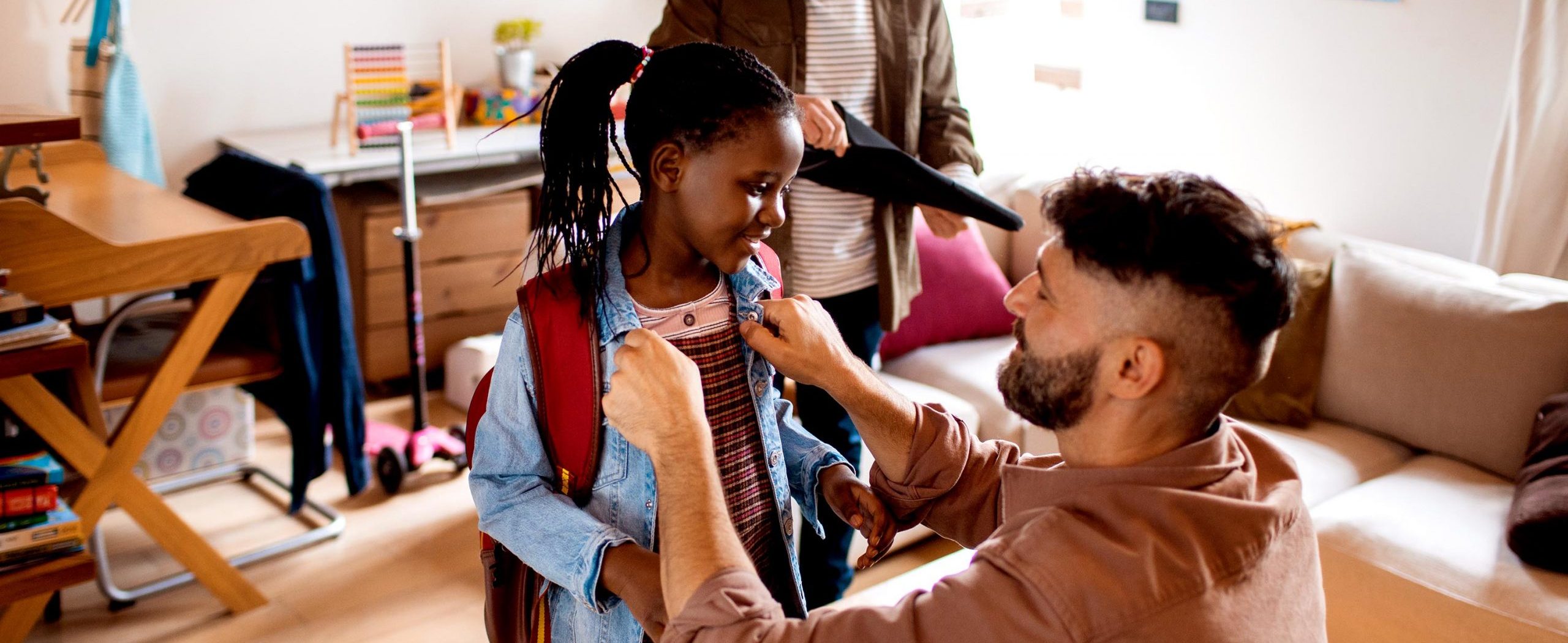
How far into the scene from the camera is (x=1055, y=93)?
13.4 feet

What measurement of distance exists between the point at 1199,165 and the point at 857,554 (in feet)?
5.96

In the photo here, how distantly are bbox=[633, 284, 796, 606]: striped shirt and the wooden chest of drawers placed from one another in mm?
2573

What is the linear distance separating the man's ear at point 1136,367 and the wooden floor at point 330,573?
1824 mm

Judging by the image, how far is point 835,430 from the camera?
219 centimetres

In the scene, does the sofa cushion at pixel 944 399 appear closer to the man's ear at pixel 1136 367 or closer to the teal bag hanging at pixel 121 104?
the man's ear at pixel 1136 367

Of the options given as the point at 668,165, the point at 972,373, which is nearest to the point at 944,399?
the point at 972,373

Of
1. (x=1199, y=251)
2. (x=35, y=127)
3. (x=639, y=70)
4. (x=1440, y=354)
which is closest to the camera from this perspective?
(x=1199, y=251)

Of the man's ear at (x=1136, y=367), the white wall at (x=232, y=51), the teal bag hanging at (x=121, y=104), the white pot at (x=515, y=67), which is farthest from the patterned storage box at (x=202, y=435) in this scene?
the man's ear at (x=1136, y=367)

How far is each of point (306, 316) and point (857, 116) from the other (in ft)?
4.50

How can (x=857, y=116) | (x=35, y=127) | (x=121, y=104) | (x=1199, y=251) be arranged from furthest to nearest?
(x=121, y=104) < (x=857, y=116) < (x=35, y=127) < (x=1199, y=251)

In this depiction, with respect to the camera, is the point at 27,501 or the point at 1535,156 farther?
the point at 1535,156

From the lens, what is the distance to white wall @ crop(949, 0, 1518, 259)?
3.10m

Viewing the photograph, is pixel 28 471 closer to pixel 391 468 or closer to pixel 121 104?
pixel 391 468

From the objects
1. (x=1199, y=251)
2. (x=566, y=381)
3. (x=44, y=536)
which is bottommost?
(x=44, y=536)
